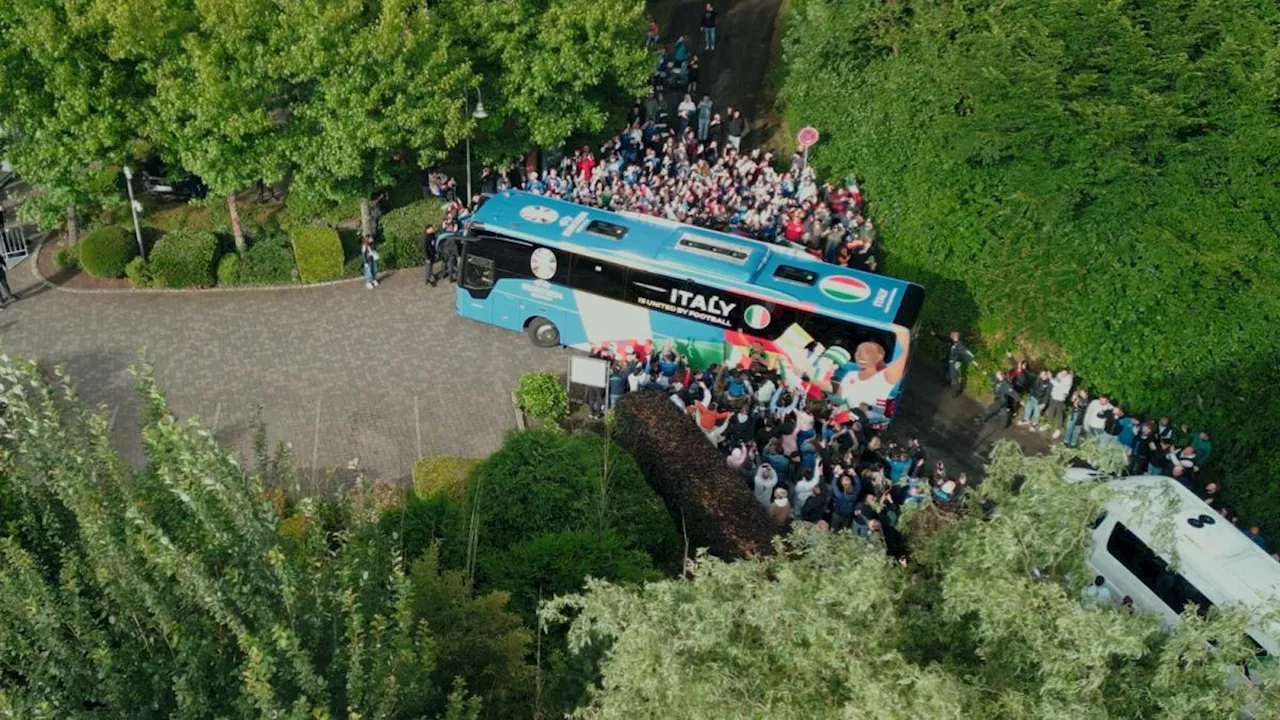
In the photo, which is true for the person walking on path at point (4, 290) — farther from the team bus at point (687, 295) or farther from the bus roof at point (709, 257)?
the bus roof at point (709, 257)

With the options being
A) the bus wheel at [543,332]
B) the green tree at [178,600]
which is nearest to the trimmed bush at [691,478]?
the bus wheel at [543,332]

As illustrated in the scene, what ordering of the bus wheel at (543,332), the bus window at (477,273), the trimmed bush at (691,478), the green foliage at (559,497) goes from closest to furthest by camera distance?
the green foliage at (559,497), the trimmed bush at (691,478), the bus window at (477,273), the bus wheel at (543,332)

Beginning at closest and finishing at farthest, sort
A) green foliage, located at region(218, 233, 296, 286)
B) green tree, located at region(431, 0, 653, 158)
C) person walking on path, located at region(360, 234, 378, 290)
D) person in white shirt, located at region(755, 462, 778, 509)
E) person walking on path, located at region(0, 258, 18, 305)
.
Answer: person in white shirt, located at region(755, 462, 778, 509)
person walking on path, located at region(0, 258, 18, 305)
green tree, located at region(431, 0, 653, 158)
person walking on path, located at region(360, 234, 378, 290)
green foliage, located at region(218, 233, 296, 286)

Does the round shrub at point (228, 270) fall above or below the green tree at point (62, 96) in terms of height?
below

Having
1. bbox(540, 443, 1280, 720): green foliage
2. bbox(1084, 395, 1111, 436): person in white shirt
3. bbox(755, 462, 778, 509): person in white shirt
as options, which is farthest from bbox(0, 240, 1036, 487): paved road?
bbox(540, 443, 1280, 720): green foliage

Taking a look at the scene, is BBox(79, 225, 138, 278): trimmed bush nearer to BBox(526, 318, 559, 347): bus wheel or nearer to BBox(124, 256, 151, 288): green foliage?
BBox(124, 256, 151, 288): green foliage

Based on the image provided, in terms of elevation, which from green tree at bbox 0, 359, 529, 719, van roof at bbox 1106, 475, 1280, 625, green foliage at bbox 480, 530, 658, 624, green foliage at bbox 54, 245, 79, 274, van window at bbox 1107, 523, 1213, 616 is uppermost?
green tree at bbox 0, 359, 529, 719

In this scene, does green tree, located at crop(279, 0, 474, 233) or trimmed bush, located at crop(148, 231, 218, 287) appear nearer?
green tree, located at crop(279, 0, 474, 233)
